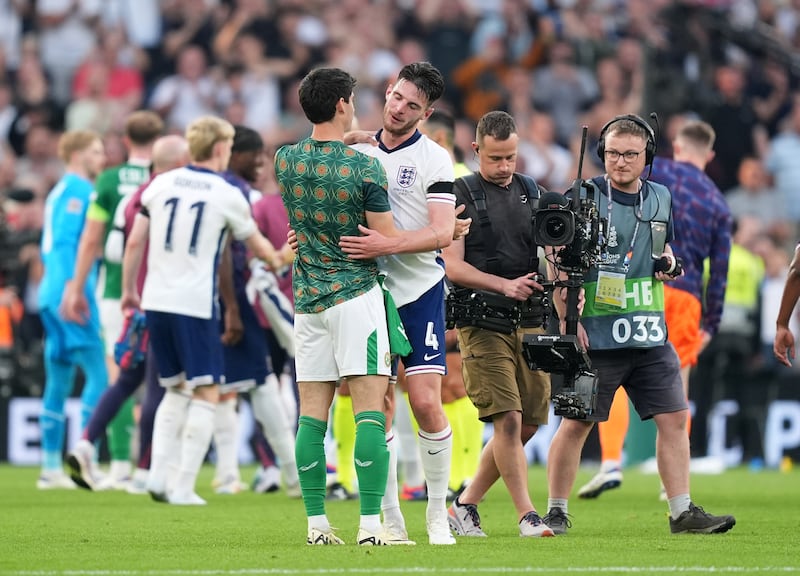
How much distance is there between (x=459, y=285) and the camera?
880 centimetres

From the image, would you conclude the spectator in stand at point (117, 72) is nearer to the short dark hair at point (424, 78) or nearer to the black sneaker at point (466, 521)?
the black sneaker at point (466, 521)

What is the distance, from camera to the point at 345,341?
761 centimetres

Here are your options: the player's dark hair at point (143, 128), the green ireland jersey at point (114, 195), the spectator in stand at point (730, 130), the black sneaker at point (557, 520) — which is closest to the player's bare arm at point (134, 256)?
the green ireland jersey at point (114, 195)

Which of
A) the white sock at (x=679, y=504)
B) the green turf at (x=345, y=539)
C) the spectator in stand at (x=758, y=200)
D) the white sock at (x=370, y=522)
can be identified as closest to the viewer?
the green turf at (x=345, y=539)

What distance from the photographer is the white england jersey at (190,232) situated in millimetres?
10930

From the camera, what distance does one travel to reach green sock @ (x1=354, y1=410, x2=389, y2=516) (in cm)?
758

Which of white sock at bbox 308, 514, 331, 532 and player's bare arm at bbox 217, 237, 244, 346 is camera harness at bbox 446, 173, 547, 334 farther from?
player's bare arm at bbox 217, 237, 244, 346

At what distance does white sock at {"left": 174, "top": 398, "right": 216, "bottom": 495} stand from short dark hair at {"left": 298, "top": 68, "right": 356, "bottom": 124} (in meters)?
3.80

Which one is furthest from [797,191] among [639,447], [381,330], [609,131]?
[381,330]

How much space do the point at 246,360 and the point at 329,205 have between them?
452cm

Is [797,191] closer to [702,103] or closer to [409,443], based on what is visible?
[702,103]

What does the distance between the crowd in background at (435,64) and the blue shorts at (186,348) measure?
9313 millimetres

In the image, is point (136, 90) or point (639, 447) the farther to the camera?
point (136, 90)

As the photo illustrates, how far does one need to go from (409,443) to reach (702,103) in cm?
951
